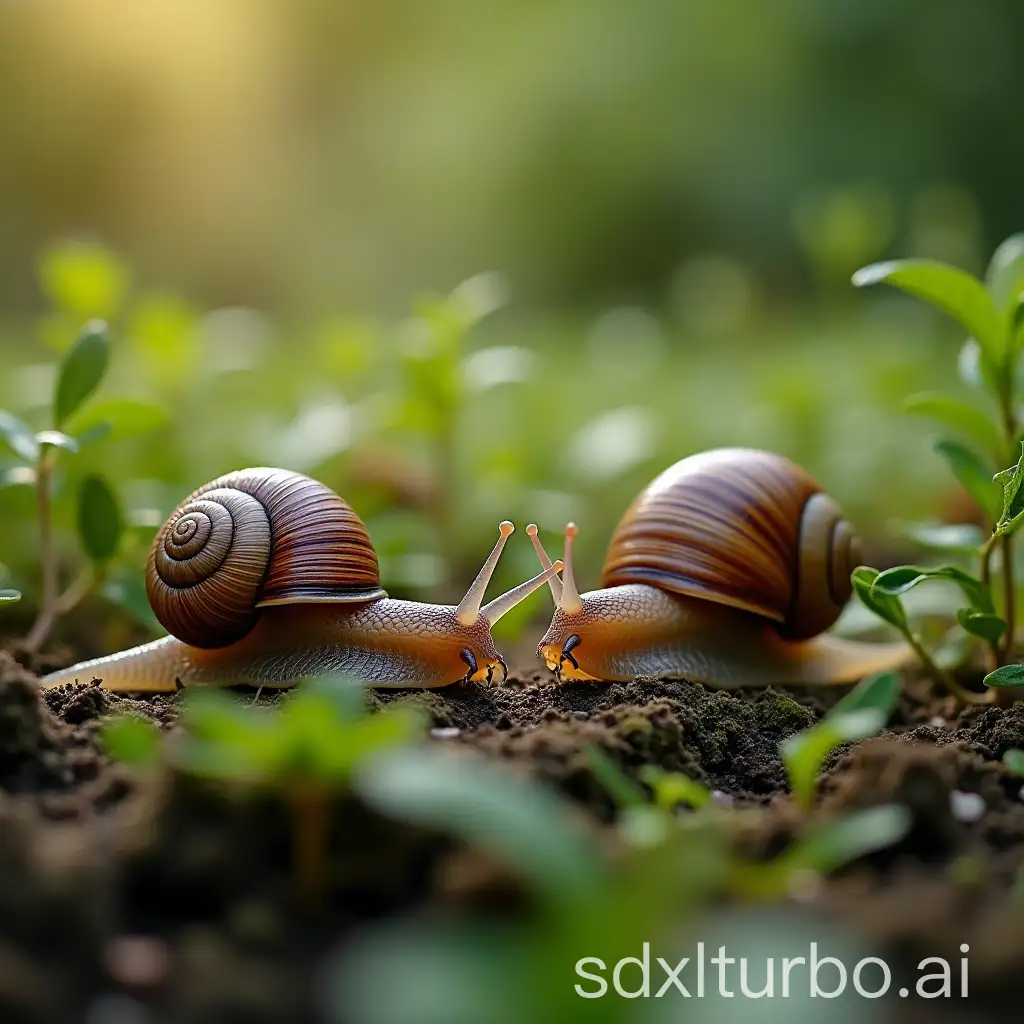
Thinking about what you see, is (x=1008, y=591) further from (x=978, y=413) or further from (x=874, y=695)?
(x=874, y=695)

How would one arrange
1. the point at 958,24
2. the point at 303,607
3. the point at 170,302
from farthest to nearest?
1. the point at 958,24
2. the point at 170,302
3. the point at 303,607

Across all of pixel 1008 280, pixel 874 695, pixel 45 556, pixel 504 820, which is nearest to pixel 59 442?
pixel 45 556

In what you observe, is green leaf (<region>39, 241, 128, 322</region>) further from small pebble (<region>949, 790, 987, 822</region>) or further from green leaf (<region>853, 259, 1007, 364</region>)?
small pebble (<region>949, 790, 987, 822</region>)

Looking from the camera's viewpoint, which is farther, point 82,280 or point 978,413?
point 82,280

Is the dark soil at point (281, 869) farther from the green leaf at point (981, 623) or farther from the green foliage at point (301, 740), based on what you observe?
the green leaf at point (981, 623)

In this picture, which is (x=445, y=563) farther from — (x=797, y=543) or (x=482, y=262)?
(x=482, y=262)

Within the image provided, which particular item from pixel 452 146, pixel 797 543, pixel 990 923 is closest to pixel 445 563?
pixel 797 543

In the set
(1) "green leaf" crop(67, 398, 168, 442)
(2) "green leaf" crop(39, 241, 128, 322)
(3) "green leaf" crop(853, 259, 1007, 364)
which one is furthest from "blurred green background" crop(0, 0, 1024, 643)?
(3) "green leaf" crop(853, 259, 1007, 364)
